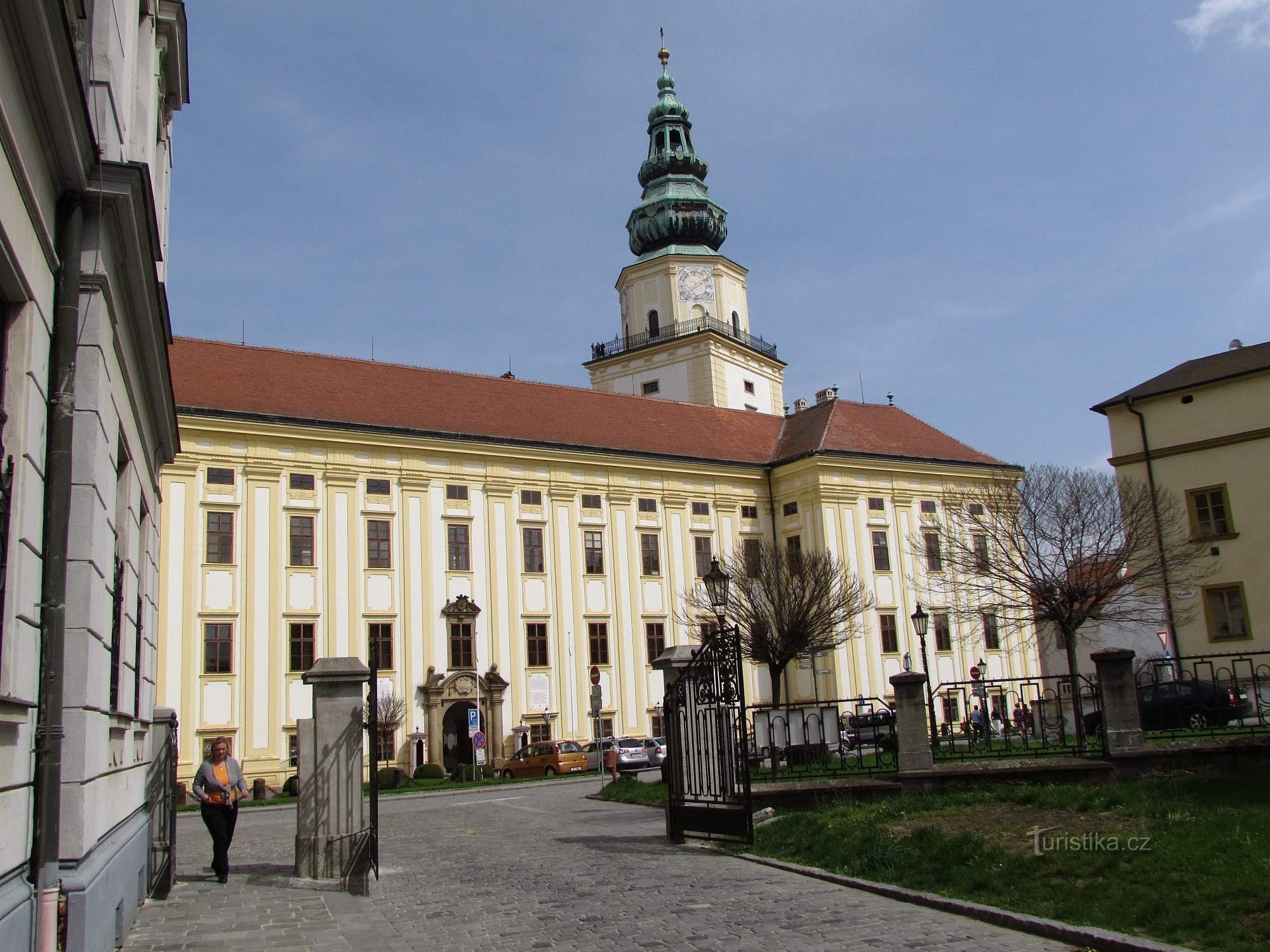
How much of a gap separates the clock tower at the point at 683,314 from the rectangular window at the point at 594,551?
648 inches

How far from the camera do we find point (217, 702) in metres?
35.8

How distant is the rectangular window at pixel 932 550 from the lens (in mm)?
49344

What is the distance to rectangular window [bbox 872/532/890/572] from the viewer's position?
4925cm

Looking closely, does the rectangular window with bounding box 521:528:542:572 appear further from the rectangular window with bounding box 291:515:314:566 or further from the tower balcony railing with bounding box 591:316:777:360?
the tower balcony railing with bounding box 591:316:777:360

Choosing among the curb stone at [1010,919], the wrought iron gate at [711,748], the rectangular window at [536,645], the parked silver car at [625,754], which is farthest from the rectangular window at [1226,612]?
the rectangular window at [536,645]

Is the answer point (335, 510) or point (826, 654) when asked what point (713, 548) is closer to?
point (826, 654)

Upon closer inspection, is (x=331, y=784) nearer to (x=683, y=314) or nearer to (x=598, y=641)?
(x=598, y=641)

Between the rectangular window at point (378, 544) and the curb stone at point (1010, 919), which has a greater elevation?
the rectangular window at point (378, 544)

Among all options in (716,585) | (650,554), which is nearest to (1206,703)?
(716,585)

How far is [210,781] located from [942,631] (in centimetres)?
4131

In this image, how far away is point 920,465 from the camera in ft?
168

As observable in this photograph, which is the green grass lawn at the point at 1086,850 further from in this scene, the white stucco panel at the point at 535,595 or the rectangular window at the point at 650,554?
the rectangular window at the point at 650,554

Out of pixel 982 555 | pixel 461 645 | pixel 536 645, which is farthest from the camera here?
pixel 536 645

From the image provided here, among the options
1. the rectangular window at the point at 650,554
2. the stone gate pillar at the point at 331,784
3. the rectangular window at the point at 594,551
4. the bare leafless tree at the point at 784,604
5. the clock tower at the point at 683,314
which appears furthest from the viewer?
the clock tower at the point at 683,314
